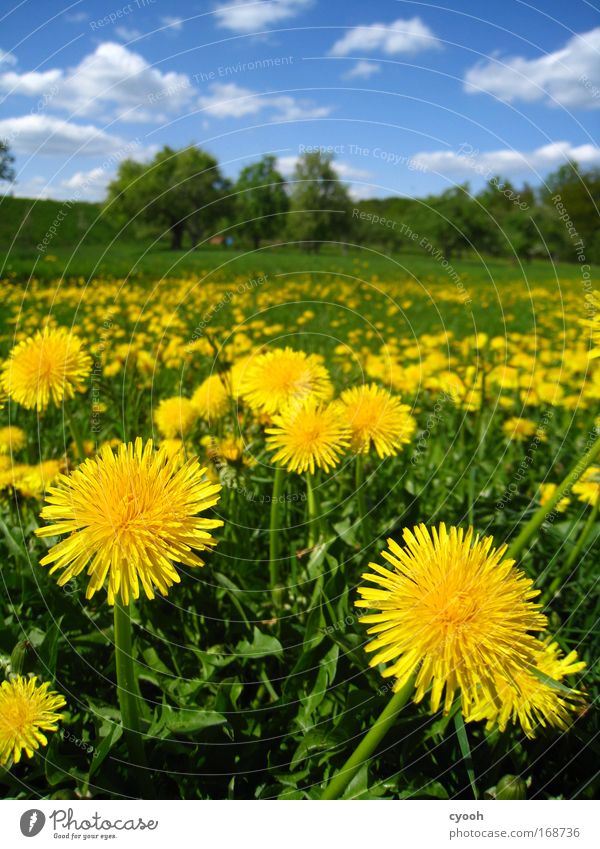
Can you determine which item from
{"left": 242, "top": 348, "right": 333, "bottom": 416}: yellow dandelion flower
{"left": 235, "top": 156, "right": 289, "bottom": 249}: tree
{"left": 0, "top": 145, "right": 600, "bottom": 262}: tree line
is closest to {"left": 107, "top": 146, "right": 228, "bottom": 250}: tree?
{"left": 0, "top": 145, "right": 600, "bottom": 262}: tree line

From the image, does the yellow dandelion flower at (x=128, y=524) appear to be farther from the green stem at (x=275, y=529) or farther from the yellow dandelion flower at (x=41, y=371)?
the yellow dandelion flower at (x=41, y=371)

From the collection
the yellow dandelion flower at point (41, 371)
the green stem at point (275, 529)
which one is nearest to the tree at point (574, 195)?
the green stem at point (275, 529)

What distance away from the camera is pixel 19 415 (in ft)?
8.51

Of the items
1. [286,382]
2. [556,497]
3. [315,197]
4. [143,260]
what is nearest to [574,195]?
[315,197]

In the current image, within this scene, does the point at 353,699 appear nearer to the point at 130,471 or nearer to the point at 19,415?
the point at 130,471

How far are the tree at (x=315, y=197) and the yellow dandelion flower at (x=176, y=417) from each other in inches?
31.0

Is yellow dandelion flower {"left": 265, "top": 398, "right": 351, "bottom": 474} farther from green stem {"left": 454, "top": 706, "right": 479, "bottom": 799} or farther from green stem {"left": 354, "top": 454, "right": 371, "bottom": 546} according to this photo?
green stem {"left": 454, "top": 706, "right": 479, "bottom": 799}

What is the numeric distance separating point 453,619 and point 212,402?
1.31 metres

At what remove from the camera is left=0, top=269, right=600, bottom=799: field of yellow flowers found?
34.1 inches

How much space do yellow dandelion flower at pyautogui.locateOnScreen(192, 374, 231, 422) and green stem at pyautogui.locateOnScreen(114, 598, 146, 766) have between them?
3.37 ft

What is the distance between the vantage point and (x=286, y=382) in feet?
4.93

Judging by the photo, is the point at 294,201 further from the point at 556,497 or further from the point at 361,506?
the point at 556,497
